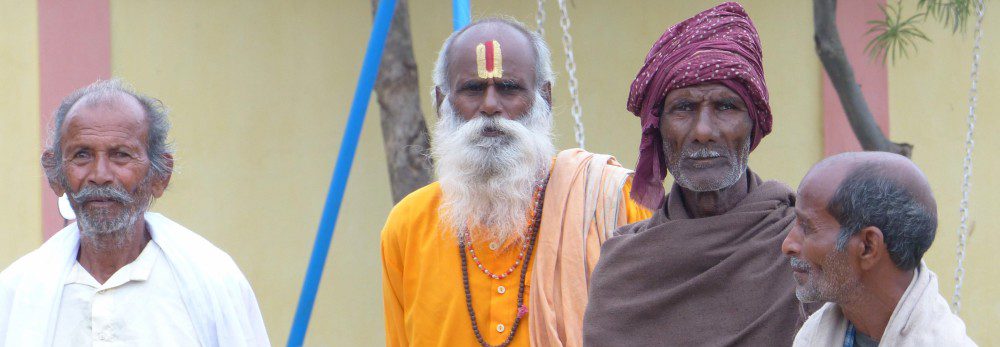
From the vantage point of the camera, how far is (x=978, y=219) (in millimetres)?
8789

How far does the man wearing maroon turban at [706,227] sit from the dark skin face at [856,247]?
1.21 feet

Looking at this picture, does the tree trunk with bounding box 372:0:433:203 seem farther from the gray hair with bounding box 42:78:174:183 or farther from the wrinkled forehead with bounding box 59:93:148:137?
the wrinkled forehead with bounding box 59:93:148:137

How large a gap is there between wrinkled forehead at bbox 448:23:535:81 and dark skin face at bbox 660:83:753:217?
835 mm

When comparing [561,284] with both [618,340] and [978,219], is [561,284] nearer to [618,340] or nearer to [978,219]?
[618,340]

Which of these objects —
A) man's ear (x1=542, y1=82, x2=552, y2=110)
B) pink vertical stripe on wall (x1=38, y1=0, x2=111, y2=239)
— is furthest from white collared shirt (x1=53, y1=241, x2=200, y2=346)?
pink vertical stripe on wall (x1=38, y1=0, x2=111, y2=239)

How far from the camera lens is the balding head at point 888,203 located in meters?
2.93

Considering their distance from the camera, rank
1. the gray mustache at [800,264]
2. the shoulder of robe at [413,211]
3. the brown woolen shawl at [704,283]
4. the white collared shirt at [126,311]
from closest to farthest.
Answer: the gray mustache at [800,264] < the brown woolen shawl at [704,283] < the white collared shirt at [126,311] < the shoulder of robe at [413,211]

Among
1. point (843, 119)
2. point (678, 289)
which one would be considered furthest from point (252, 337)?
point (843, 119)

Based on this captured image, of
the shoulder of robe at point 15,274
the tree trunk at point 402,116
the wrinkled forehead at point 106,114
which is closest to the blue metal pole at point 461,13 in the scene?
the wrinkled forehead at point 106,114

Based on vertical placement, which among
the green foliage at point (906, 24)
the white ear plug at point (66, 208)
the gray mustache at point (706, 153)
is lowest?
the white ear plug at point (66, 208)

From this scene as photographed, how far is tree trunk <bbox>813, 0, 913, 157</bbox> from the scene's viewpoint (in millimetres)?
6793

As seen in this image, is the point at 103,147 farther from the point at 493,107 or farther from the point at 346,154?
the point at 346,154

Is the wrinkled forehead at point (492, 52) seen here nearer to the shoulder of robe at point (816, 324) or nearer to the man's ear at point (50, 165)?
the man's ear at point (50, 165)

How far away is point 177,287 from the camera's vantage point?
4004 millimetres
